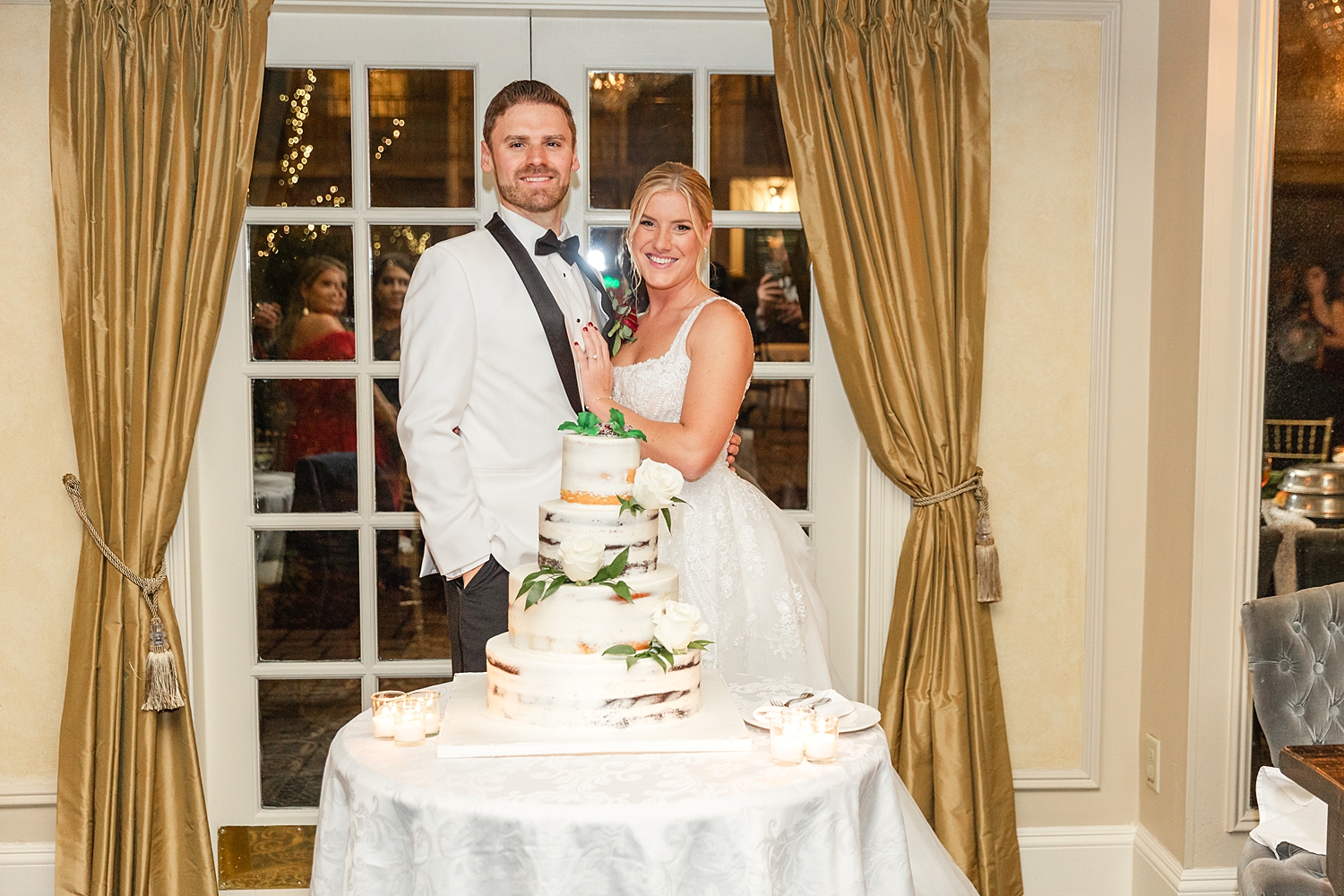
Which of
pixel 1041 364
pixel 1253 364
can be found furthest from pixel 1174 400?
pixel 1041 364

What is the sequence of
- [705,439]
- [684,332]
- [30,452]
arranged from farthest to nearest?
[30,452]
[684,332]
[705,439]

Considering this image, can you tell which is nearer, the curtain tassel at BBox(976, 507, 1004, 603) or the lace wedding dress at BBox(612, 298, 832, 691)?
the lace wedding dress at BBox(612, 298, 832, 691)

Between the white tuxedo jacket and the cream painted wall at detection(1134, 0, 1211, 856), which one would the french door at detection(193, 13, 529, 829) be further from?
the cream painted wall at detection(1134, 0, 1211, 856)

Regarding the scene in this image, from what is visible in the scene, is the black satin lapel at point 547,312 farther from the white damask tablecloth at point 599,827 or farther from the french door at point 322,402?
the white damask tablecloth at point 599,827

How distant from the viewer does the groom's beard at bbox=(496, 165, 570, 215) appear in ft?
8.57

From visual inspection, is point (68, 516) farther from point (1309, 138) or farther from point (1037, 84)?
point (1309, 138)

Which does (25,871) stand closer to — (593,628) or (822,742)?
(593,628)

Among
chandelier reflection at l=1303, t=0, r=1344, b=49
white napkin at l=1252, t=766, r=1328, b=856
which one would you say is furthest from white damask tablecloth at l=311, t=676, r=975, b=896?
chandelier reflection at l=1303, t=0, r=1344, b=49

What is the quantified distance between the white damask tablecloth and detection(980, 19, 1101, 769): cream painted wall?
1.57 metres

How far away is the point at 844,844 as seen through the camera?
166 cm

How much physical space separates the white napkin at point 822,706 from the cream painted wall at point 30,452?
6.96 feet

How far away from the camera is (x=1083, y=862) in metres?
3.21

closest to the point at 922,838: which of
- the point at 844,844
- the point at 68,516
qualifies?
the point at 844,844

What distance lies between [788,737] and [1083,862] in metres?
1.95
